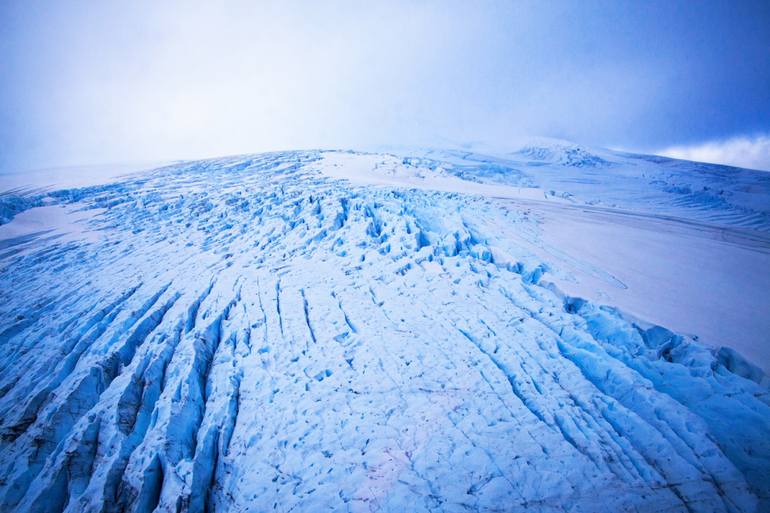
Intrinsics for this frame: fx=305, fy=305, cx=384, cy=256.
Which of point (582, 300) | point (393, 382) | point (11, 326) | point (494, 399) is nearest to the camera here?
point (494, 399)

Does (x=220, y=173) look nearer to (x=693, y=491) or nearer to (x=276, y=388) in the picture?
(x=276, y=388)

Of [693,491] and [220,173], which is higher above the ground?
[220,173]

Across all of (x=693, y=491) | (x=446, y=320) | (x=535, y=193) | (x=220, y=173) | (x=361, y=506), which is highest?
(x=220, y=173)

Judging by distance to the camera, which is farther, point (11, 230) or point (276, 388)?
point (11, 230)

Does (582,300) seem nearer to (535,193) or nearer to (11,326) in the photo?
(535,193)

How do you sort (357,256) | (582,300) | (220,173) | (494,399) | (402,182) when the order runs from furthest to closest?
(220,173) < (402,182) < (357,256) < (582,300) < (494,399)

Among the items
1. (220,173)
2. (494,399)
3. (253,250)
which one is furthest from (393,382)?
(220,173)

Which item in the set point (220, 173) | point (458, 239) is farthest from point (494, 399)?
point (220, 173)
